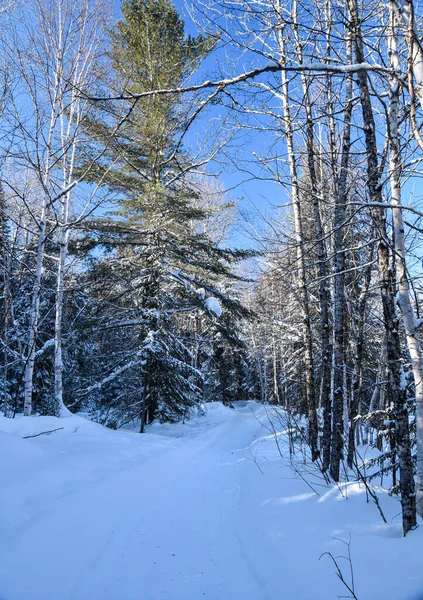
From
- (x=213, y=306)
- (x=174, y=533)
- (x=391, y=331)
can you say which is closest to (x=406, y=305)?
(x=391, y=331)

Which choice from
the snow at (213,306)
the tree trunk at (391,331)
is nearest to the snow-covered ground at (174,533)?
the tree trunk at (391,331)

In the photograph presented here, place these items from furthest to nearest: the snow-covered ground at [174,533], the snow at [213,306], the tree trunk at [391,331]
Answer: the snow at [213,306] → the tree trunk at [391,331] → the snow-covered ground at [174,533]

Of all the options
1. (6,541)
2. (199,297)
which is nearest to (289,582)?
(6,541)

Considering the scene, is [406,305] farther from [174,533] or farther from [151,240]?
[151,240]

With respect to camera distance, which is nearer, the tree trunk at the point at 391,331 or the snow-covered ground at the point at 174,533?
the snow-covered ground at the point at 174,533

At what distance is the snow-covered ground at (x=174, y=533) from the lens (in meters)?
2.31

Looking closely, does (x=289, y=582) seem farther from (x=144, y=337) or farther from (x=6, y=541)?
(x=144, y=337)

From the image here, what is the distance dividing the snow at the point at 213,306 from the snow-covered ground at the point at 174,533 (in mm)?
5331

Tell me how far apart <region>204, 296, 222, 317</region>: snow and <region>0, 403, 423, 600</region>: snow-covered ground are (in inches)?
210

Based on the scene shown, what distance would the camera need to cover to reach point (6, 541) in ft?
8.30

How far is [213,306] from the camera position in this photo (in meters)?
10.2

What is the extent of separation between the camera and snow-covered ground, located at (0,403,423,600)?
2.31m

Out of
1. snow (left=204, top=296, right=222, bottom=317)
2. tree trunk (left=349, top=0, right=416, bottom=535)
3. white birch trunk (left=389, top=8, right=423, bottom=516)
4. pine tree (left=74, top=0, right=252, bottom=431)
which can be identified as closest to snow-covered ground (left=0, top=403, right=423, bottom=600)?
tree trunk (left=349, top=0, right=416, bottom=535)

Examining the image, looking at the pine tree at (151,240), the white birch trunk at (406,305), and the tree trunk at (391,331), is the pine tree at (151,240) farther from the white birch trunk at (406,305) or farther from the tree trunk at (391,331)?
the white birch trunk at (406,305)
